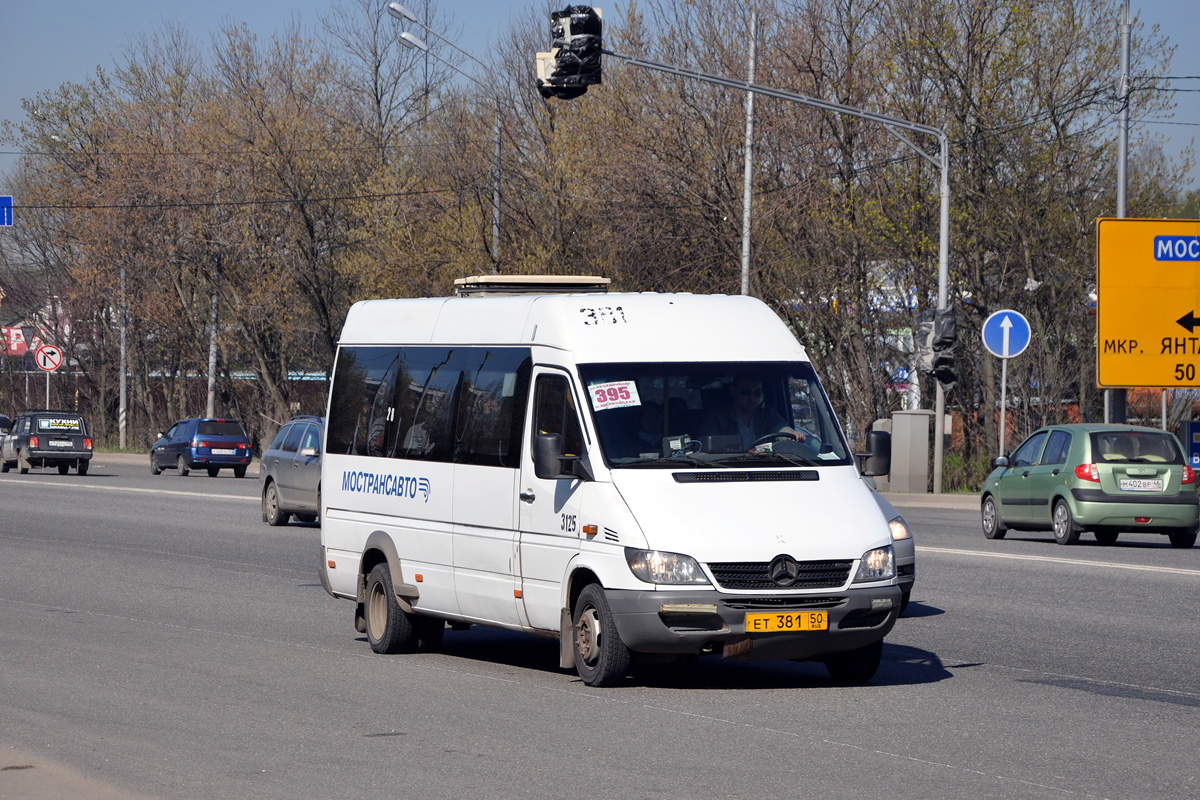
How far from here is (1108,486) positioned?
70.0 feet

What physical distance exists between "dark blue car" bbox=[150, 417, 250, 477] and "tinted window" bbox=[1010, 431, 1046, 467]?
90.5ft

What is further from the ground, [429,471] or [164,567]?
[429,471]

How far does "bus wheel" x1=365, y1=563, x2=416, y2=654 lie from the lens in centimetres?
1198

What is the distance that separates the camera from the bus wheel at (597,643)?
984 centimetres

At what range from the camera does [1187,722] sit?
9.05 m

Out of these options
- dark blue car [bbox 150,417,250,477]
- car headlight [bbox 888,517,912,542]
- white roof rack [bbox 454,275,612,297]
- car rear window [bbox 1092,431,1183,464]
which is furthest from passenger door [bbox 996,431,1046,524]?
dark blue car [bbox 150,417,250,477]

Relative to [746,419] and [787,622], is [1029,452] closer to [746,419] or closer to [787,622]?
[746,419]

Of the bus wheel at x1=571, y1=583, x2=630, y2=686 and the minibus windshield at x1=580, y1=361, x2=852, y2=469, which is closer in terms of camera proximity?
the bus wheel at x1=571, y1=583, x2=630, y2=686

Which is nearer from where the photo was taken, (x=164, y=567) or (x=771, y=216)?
(x=164, y=567)

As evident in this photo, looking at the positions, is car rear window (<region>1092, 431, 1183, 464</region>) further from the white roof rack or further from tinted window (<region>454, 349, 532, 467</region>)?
tinted window (<region>454, 349, 532, 467</region>)

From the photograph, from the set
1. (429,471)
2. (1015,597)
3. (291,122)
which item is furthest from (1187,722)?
Result: (291,122)

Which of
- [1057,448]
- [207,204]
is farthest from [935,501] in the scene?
[207,204]

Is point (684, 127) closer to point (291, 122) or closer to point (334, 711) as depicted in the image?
point (291, 122)

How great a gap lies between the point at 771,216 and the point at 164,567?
76.8 feet
